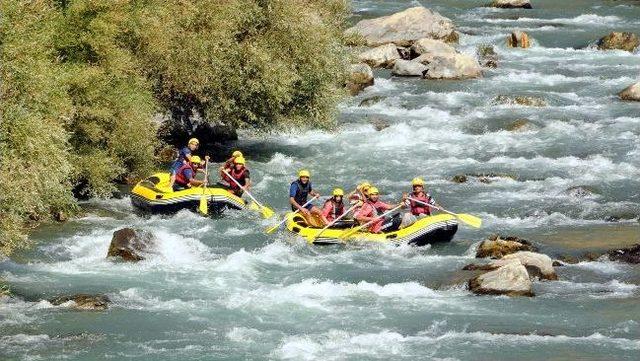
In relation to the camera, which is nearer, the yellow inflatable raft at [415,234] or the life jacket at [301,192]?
the yellow inflatable raft at [415,234]

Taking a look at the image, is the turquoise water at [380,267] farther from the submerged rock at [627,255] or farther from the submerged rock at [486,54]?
the submerged rock at [486,54]

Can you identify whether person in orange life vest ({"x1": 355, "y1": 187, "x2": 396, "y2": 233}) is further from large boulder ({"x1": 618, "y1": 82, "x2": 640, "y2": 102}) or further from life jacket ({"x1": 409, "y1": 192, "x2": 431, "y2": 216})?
large boulder ({"x1": 618, "y1": 82, "x2": 640, "y2": 102})

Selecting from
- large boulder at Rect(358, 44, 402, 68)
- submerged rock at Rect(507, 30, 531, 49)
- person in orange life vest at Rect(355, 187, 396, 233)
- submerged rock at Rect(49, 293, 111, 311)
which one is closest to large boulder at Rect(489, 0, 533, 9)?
submerged rock at Rect(507, 30, 531, 49)

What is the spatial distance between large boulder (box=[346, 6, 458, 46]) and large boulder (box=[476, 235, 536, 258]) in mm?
26047

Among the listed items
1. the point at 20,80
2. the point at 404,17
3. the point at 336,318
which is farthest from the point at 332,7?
the point at 336,318

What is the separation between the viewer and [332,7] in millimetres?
43062

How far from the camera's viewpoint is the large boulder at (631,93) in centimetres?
4084

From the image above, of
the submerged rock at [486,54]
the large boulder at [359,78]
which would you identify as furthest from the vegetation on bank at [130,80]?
the submerged rock at [486,54]

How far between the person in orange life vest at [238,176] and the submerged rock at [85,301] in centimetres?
876

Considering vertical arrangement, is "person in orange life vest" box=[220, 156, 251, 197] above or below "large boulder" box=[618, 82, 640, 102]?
above

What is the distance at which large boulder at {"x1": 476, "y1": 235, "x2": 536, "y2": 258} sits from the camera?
24.0 meters

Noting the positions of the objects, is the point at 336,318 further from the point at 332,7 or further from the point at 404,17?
the point at 404,17

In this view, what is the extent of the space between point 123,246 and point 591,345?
32.7 ft

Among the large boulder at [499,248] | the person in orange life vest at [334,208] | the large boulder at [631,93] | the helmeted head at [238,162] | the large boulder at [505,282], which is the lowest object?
the large boulder at [631,93]
